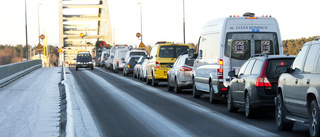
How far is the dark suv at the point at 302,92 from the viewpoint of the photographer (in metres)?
9.88

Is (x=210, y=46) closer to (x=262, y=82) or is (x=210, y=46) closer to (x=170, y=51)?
(x=262, y=82)

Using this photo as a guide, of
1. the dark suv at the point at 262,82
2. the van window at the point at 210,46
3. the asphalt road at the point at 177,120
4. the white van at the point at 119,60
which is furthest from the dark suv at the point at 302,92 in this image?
the white van at the point at 119,60

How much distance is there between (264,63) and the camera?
45.2 ft

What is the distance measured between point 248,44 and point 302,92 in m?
7.71

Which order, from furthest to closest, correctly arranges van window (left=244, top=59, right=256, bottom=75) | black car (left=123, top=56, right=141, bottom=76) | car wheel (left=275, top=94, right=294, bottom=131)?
1. black car (left=123, top=56, right=141, bottom=76)
2. van window (left=244, top=59, right=256, bottom=75)
3. car wheel (left=275, top=94, right=294, bottom=131)

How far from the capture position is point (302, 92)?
34.2 feet

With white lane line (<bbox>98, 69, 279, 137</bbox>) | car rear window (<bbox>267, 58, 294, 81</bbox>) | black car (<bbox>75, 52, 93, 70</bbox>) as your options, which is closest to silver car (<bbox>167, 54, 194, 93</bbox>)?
white lane line (<bbox>98, 69, 279, 137</bbox>)

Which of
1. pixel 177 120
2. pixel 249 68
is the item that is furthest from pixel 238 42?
pixel 177 120

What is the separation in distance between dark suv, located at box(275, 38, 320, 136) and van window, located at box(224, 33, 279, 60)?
577cm

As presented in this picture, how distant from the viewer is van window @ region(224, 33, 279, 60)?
1784 cm

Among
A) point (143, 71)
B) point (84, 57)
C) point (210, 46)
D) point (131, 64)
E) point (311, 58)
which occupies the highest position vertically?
point (210, 46)

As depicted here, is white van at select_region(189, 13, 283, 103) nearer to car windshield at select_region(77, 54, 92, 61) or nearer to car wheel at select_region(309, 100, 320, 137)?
car wheel at select_region(309, 100, 320, 137)

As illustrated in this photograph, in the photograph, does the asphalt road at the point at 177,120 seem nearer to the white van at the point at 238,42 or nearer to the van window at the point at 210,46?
the white van at the point at 238,42

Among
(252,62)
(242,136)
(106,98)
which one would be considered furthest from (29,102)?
(242,136)
